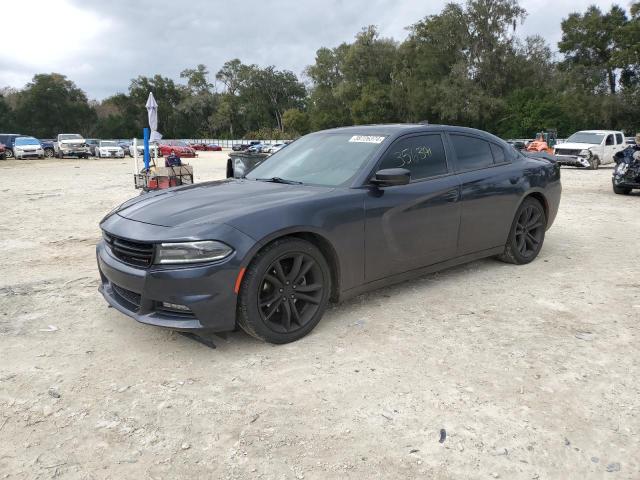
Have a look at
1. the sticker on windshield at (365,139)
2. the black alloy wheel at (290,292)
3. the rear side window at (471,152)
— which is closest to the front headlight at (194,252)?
the black alloy wheel at (290,292)

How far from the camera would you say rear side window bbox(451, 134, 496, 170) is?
4.80 m


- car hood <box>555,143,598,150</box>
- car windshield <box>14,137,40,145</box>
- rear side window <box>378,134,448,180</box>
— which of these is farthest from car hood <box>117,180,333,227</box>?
car windshield <box>14,137,40,145</box>

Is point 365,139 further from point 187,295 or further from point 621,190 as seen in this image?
point 621,190

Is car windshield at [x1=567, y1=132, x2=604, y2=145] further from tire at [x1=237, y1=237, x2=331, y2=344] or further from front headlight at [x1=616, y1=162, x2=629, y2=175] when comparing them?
tire at [x1=237, y1=237, x2=331, y2=344]

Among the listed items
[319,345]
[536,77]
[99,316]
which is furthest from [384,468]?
[536,77]

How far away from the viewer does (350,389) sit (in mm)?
2975

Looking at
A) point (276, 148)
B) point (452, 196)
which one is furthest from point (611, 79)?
point (452, 196)

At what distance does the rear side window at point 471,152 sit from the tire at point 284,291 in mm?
1938

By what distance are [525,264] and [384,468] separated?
3915 mm

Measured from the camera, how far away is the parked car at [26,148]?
31.9 meters

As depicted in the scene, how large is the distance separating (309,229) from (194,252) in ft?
2.65

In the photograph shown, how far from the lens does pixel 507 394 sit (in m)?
2.91

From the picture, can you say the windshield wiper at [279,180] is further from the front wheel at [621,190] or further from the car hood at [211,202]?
the front wheel at [621,190]

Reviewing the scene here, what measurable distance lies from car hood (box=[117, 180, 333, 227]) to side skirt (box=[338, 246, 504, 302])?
2.62 ft
